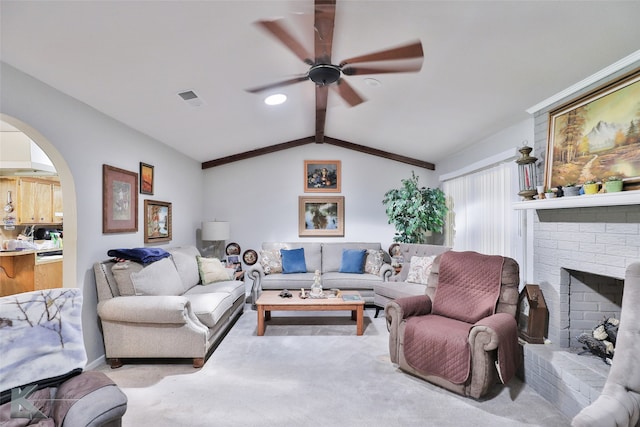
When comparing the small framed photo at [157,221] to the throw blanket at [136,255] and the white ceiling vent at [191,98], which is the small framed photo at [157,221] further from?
the white ceiling vent at [191,98]

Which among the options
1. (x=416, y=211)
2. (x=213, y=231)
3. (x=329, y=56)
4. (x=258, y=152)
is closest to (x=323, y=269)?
(x=416, y=211)

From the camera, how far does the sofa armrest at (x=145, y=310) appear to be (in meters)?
2.69

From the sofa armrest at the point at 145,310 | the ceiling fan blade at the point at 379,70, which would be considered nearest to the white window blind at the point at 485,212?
the ceiling fan blade at the point at 379,70

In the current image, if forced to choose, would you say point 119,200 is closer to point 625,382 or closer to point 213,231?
point 213,231

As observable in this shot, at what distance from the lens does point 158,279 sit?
10.2 feet

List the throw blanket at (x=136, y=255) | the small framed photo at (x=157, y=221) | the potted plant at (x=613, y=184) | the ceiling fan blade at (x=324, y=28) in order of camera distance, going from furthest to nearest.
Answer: the small framed photo at (x=157, y=221) < the throw blanket at (x=136, y=255) < the potted plant at (x=613, y=184) < the ceiling fan blade at (x=324, y=28)

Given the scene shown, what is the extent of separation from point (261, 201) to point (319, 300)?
2.53 m

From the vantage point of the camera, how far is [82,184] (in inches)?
108

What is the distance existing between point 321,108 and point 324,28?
1720mm

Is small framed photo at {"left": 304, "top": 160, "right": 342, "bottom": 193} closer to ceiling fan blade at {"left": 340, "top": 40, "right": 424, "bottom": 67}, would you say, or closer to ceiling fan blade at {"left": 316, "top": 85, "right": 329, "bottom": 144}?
ceiling fan blade at {"left": 316, "top": 85, "right": 329, "bottom": 144}

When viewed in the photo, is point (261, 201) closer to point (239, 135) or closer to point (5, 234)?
point (239, 135)

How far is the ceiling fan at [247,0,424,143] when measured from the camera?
1.89 metres

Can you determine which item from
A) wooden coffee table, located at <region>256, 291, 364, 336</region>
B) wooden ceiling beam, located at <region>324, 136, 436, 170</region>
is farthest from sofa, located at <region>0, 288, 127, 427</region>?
wooden ceiling beam, located at <region>324, 136, 436, 170</region>

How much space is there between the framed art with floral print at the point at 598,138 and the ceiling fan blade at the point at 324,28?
1.89 meters
